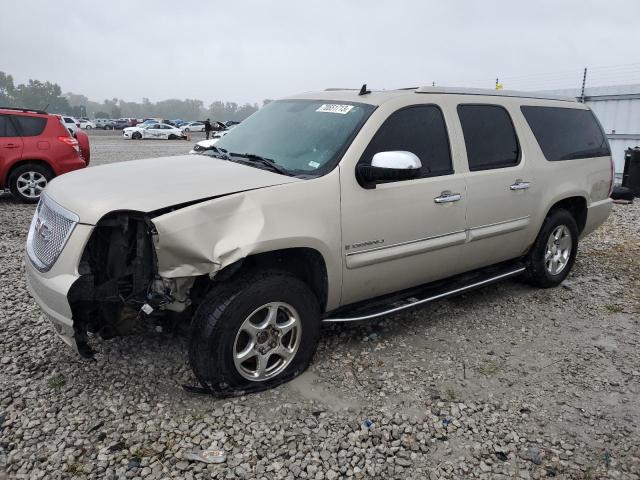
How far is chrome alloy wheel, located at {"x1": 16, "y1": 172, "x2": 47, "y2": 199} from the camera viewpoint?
9.02m

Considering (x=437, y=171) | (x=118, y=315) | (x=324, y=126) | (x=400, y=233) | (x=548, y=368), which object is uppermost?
(x=324, y=126)

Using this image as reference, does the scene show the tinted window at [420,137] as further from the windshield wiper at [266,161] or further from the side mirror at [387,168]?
the windshield wiper at [266,161]

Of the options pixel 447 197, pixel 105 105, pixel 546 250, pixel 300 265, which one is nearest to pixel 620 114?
pixel 546 250

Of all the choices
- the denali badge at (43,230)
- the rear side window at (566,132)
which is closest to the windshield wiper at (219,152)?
the denali badge at (43,230)

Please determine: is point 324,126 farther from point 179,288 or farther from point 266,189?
point 179,288

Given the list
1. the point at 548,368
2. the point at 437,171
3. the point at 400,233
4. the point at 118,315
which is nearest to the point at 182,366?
the point at 118,315

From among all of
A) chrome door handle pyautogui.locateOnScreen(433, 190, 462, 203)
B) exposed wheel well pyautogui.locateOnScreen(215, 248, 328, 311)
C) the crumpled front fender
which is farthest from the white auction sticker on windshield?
the crumpled front fender

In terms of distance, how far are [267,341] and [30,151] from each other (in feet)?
25.7

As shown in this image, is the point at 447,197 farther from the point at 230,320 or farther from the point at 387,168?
the point at 230,320

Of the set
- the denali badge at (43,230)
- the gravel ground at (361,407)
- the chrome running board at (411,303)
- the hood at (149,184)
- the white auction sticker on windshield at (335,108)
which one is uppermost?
the white auction sticker on windshield at (335,108)

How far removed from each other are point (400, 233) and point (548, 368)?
4.58 feet

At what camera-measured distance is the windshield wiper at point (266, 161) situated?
3323 mm

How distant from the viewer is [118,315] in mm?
2941

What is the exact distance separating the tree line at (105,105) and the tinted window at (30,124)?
72.4 m
